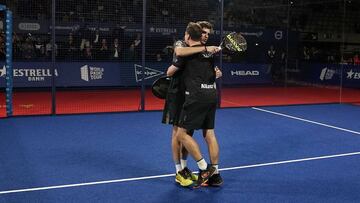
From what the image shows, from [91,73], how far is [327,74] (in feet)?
32.2

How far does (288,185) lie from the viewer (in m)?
5.58

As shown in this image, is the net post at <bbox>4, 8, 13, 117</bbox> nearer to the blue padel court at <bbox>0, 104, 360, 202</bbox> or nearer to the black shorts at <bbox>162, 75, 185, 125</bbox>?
the blue padel court at <bbox>0, 104, 360, 202</bbox>

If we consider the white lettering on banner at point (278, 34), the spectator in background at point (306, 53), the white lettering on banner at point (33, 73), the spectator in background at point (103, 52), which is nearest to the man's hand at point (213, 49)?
the white lettering on banner at point (33, 73)

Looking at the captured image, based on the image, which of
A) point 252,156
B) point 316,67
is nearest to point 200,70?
point 252,156

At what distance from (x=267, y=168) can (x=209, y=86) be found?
174 centimetres

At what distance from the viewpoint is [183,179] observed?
545 centimetres

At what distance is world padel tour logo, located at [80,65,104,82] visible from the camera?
1504 centimetres

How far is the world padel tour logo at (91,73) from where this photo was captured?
1504cm

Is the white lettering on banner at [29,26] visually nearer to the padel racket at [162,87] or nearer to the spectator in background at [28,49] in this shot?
the spectator in background at [28,49]

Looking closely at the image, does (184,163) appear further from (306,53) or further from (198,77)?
(306,53)

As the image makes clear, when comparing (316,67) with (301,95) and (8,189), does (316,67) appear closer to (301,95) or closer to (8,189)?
(301,95)

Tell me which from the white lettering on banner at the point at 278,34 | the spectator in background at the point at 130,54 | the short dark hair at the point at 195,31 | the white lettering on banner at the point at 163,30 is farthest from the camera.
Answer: the white lettering on banner at the point at 278,34

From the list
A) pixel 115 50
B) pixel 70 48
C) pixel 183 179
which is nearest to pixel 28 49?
pixel 70 48

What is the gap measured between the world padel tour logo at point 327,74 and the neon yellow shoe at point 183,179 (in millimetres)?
15084
